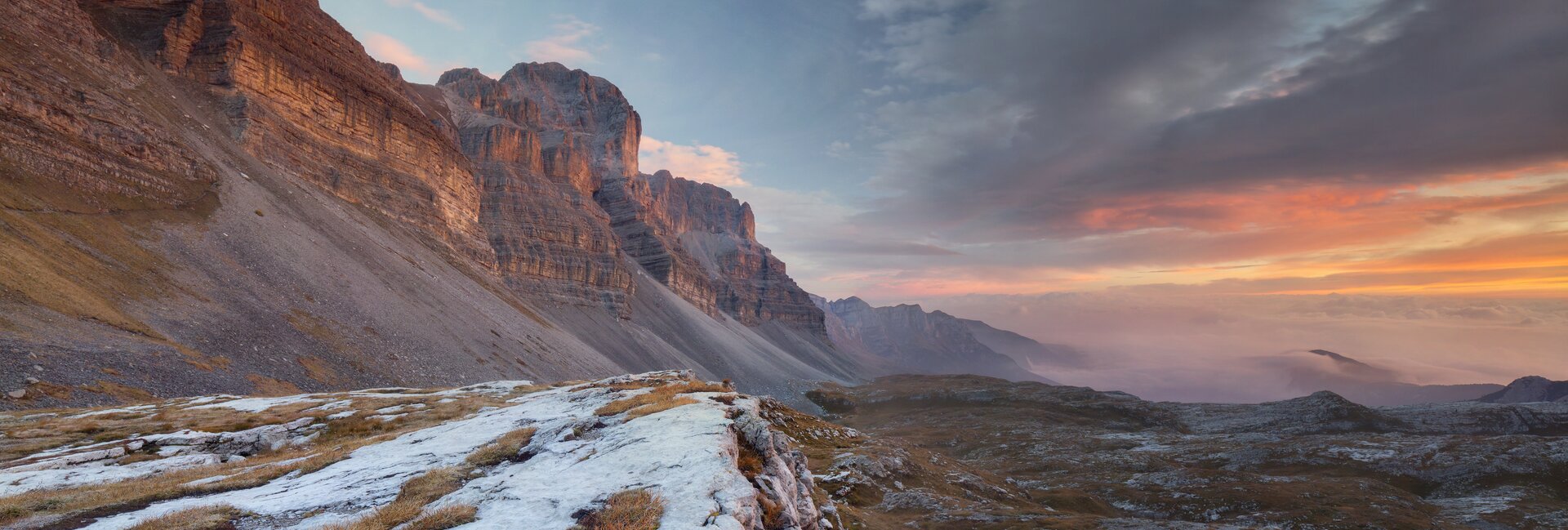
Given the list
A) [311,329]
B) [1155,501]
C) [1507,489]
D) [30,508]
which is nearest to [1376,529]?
[1155,501]

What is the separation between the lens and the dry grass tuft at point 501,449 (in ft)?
50.0

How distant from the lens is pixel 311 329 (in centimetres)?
4778

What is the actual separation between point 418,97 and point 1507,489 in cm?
19501

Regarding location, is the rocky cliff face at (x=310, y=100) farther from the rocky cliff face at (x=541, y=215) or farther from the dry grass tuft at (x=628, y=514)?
the dry grass tuft at (x=628, y=514)

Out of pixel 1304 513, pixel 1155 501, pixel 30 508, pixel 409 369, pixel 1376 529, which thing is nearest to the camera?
pixel 30 508

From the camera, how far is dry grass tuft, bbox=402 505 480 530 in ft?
33.2

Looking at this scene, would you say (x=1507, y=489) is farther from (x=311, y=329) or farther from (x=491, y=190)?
(x=491, y=190)

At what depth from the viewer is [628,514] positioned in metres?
9.98

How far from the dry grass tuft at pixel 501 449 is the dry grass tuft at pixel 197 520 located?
15.0ft

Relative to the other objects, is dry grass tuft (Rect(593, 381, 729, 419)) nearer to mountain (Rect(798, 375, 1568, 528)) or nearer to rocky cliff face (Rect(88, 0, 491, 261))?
mountain (Rect(798, 375, 1568, 528))

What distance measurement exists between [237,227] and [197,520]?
201 feet

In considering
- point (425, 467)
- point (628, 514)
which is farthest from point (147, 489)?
point (628, 514)

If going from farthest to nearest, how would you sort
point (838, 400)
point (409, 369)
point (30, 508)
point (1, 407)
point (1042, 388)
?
1. point (838, 400)
2. point (1042, 388)
3. point (409, 369)
4. point (1, 407)
5. point (30, 508)

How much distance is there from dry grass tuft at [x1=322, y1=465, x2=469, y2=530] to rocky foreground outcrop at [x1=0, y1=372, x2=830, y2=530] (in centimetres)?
5
